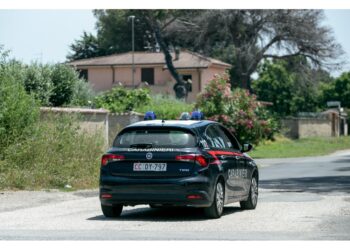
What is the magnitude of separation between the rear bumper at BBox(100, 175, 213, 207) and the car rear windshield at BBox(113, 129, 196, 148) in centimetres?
56

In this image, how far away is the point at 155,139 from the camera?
14.7 meters

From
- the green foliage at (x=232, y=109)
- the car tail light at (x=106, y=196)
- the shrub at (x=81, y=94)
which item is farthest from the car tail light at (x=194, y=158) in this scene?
the green foliage at (x=232, y=109)

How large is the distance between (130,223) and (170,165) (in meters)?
1.07

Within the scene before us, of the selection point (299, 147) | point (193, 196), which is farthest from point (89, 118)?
point (299, 147)

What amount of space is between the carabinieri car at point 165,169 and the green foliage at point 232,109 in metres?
28.4

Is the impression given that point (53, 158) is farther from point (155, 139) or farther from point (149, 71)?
point (149, 71)

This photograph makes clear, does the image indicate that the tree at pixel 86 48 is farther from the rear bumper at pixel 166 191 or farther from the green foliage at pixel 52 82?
the rear bumper at pixel 166 191

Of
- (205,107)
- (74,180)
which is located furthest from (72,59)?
(74,180)

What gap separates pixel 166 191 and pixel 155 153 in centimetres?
61

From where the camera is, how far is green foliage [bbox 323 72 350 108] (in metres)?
109

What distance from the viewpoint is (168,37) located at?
262 ft

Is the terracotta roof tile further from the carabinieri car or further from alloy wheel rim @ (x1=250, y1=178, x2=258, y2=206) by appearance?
the carabinieri car

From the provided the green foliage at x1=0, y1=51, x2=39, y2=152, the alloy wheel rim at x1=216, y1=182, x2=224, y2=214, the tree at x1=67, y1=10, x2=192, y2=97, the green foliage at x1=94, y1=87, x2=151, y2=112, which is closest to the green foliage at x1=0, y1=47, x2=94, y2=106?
the green foliage at x1=0, y1=51, x2=39, y2=152
